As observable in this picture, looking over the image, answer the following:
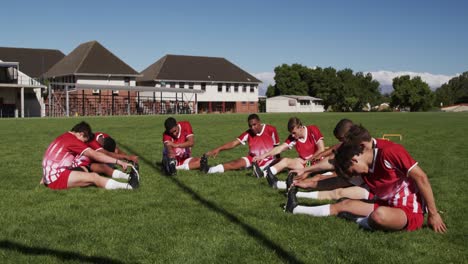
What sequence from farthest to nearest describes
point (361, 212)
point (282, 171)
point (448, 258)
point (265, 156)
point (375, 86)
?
point (375, 86) → point (282, 171) → point (265, 156) → point (361, 212) → point (448, 258)

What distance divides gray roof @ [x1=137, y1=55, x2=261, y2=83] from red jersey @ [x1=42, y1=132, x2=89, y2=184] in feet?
239

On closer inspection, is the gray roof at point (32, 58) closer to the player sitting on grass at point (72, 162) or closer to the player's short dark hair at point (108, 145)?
the player's short dark hair at point (108, 145)

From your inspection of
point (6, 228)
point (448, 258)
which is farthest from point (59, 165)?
point (448, 258)

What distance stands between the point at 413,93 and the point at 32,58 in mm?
83433

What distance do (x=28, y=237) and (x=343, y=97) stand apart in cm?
11104

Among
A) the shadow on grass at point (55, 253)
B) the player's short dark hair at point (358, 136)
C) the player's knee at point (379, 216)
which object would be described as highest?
the player's short dark hair at point (358, 136)

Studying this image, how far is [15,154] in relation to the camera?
15883mm

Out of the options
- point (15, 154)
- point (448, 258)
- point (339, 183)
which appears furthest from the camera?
point (15, 154)

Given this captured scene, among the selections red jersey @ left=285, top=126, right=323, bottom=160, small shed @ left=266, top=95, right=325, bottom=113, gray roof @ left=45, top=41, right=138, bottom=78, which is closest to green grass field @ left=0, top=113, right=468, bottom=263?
red jersey @ left=285, top=126, right=323, bottom=160

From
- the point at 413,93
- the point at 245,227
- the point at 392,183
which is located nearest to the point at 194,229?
the point at 245,227

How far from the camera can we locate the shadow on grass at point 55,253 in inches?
206

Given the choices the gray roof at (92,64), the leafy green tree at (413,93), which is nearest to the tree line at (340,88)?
the leafy green tree at (413,93)

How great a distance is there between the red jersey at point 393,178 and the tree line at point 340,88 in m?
108

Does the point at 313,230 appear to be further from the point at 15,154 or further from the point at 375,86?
the point at 375,86
